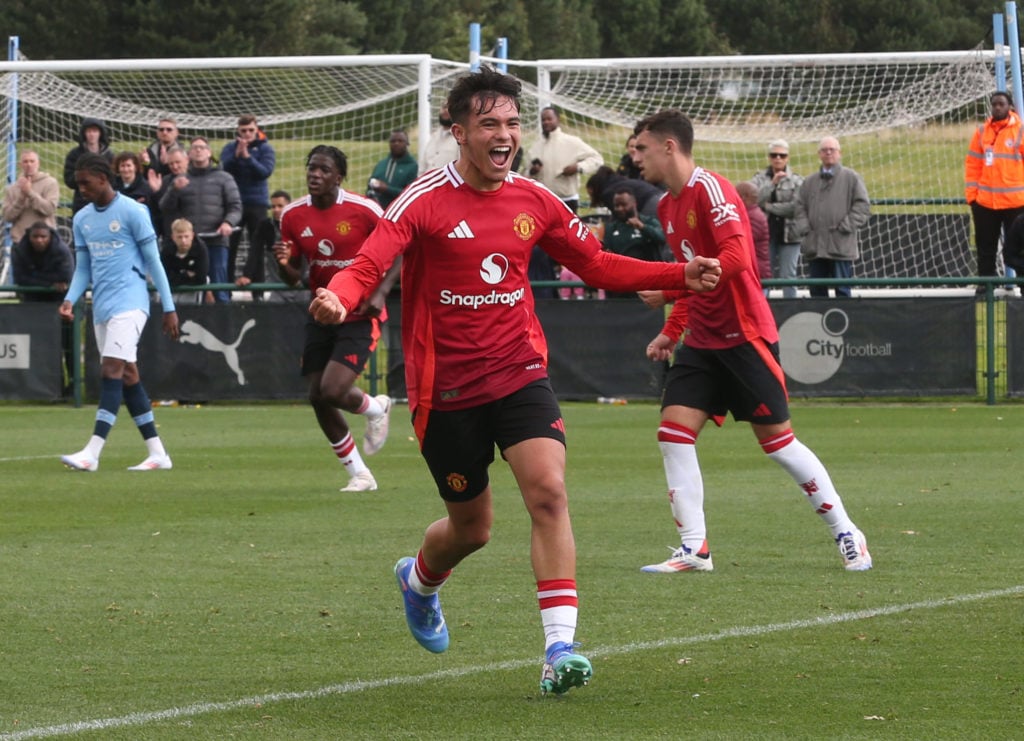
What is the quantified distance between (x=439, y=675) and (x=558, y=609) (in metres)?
0.61

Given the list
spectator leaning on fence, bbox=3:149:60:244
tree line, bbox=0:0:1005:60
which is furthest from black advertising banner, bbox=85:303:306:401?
tree line, bbox=0:0:1005:60

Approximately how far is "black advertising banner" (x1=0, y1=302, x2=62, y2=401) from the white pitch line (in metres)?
14.7

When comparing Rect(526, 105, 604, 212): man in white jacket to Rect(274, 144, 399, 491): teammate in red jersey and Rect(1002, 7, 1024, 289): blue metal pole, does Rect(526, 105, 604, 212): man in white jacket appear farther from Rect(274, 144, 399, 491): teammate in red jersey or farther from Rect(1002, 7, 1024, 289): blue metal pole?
Rect(274, 144, 399, 491): teammate in red jersey

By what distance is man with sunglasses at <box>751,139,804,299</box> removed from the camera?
68.4ft

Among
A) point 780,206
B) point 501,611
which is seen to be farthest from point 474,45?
point 501,611

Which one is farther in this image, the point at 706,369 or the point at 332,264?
the point at 332,264

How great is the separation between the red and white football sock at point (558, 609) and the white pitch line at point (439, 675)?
49 centimetres

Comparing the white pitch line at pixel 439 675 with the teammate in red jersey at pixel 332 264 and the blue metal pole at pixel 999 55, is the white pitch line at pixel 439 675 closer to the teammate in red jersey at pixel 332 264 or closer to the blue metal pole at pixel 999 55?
the teammate in red jersey at pixel 332 264

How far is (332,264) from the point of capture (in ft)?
40.2

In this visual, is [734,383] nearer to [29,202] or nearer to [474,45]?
[29,202]

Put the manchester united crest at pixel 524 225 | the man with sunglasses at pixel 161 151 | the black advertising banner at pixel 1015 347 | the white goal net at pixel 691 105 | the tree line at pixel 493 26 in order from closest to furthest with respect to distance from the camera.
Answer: the manchester united crest at pixel 524 225 → the black advertising banner at pixel 1015 347 → the man with sunglasses at pixel 161 151 → the white goal net at pixel 691 105 → the tree line at pixel 493 26

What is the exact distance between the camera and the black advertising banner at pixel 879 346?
19.0 m

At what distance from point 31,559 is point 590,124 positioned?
1873cm

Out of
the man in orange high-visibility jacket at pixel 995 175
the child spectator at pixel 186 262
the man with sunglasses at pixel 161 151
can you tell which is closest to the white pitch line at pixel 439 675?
the man in orange high-visibility jacket at pixel 995 175
